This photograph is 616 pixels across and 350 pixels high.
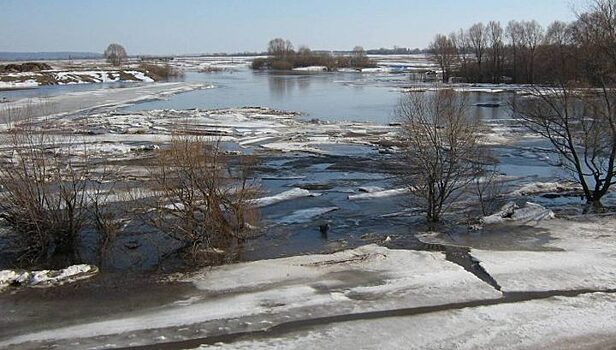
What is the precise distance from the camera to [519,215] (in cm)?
1316

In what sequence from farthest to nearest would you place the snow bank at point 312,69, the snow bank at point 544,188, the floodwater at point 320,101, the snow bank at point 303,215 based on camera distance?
the snow bank at point 312,69
the floodwater at point 320,101
the snow bank at point 544,188
the snow bank at point 303,215

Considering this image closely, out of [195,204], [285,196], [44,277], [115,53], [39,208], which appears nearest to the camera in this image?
[44,277]

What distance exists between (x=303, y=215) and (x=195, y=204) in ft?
10.7

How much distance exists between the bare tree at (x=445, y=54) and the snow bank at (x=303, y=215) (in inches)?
2238

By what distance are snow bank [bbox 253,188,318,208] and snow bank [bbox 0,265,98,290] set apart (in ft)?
17.6

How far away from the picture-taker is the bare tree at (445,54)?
70.7 metres

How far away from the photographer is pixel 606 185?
14812 mm

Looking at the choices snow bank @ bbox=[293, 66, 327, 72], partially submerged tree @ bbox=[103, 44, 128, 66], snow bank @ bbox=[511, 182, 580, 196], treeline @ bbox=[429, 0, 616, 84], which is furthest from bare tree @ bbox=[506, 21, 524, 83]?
partially submerged tree @ bbox=[103, 44, 128, 66]

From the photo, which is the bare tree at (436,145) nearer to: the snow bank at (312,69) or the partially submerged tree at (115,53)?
the snow bank at (312,69)

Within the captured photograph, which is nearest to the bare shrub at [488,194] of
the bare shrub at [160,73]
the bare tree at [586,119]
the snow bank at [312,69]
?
the bare tree at [586,119]

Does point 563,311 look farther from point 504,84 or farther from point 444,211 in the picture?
point 504,84

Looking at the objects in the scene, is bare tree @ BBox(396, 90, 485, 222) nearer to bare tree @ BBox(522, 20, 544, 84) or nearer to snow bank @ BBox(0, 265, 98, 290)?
snow bank @ BBox(0, 265, 98, 290)

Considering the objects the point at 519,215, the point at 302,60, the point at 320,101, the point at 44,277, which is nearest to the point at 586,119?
the point at 519,215

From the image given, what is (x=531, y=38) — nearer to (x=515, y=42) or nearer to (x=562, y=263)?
(x=515, y=42)
